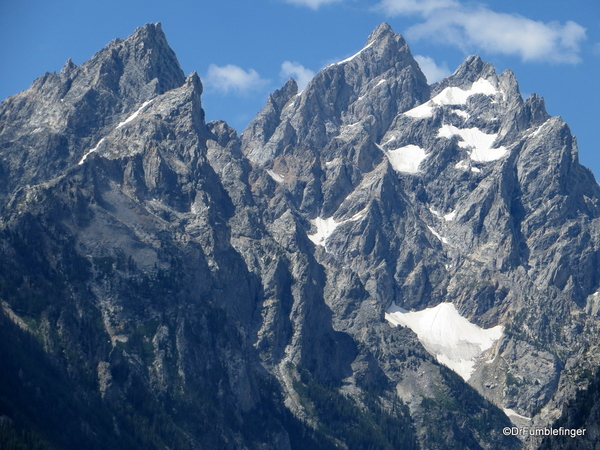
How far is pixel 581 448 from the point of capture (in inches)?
7771

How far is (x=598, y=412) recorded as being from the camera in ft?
649

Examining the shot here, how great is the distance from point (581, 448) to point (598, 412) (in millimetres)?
6796
